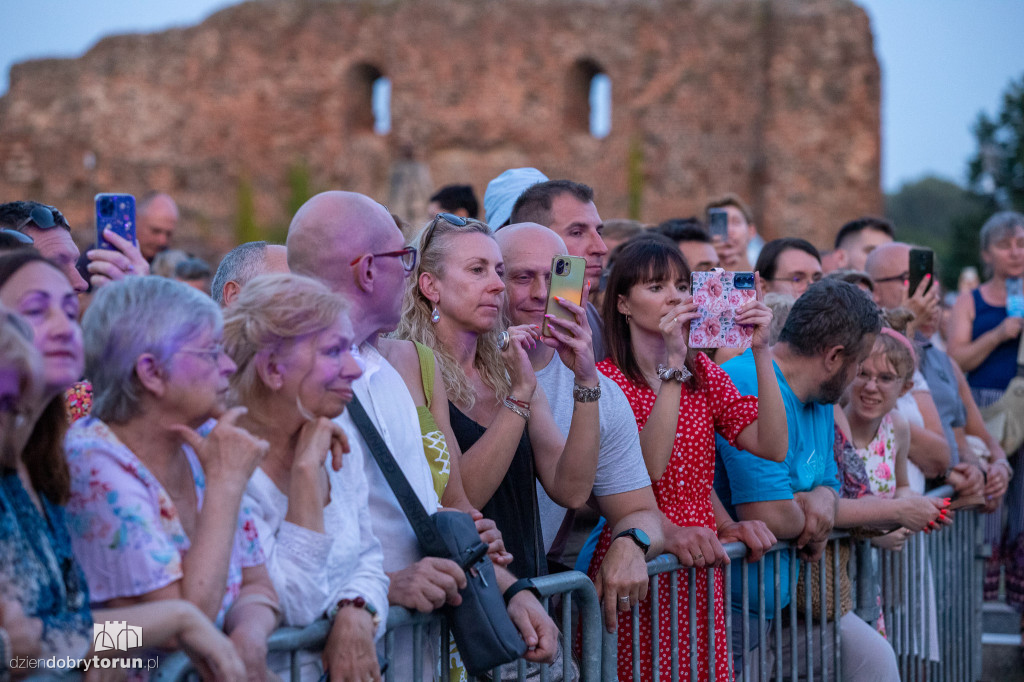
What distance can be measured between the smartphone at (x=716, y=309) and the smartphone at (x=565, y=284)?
50 cm

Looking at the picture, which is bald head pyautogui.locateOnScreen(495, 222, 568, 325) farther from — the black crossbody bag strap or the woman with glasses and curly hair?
the black crossbody bag strap

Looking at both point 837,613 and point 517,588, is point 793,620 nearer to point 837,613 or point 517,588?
point 837,613

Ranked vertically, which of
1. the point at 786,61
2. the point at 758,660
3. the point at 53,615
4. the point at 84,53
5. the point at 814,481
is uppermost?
the point at 84,53

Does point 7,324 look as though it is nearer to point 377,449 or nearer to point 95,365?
point 95,365

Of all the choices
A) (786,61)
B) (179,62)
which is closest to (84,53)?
(179,62)

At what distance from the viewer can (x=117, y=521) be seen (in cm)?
205

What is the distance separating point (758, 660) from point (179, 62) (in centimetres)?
2233

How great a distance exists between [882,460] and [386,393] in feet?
9.09

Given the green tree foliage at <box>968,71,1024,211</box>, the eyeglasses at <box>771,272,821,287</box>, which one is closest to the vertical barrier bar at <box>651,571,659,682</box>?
the eyeglasses at <box>771,272,821,287</box>

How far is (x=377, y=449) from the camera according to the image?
269cm

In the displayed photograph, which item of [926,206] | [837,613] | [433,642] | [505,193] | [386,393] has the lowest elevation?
[837,613]

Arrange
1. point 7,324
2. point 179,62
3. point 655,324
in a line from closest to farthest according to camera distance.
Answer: point 7,324, point 655,324, point 179,62

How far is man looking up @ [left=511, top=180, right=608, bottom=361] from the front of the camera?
13.7 feet

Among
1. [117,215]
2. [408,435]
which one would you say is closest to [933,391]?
[408,435]
